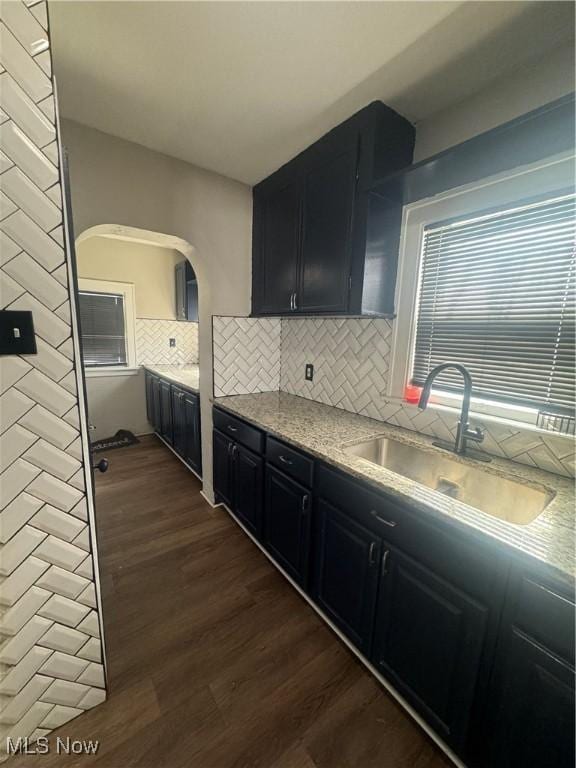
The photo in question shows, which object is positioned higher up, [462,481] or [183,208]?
[183,208]

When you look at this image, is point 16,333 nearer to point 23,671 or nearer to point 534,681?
point 23,671

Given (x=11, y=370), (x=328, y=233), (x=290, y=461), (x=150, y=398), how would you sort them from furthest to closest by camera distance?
(x=150, y=398), (x=328, y=233), (x=290, y=461), (x=11, y=370)

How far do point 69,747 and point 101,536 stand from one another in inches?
46.5

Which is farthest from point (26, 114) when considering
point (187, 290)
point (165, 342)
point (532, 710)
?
point (165, 342)

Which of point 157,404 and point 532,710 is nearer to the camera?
point 532,710

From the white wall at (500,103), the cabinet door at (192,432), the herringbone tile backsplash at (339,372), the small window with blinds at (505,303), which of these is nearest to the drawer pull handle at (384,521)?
the herringbone tile backsplash at (339,372)

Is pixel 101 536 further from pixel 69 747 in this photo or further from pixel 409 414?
pixel 409 414

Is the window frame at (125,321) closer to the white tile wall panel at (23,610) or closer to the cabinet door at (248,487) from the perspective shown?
the cabinet door at (248,487)

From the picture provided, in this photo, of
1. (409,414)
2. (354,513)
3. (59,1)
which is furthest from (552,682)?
(59,1)

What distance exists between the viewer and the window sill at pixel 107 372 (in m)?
3.50

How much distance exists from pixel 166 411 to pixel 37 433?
95.6 inches

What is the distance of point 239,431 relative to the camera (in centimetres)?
198

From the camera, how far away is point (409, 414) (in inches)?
65.4

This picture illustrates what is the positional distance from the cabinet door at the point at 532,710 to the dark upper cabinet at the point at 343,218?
137 cm
